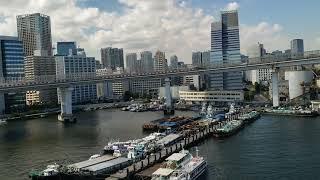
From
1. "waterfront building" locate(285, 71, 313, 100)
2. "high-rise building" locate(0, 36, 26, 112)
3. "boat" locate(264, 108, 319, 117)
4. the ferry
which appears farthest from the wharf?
"high-rise building" locate(0, 36, 26, 112)

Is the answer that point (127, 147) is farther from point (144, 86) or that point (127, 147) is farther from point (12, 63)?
point (144, 86)

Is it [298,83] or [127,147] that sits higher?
[298,83]

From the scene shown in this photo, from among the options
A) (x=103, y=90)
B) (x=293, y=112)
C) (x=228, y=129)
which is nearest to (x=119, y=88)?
(x=103, y=90)

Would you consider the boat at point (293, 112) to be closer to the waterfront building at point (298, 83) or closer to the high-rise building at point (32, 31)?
the waterfront building at point (298, 83)

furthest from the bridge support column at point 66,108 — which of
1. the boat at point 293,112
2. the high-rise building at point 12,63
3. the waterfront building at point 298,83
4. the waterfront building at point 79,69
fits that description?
the waterfront building at point 79,69

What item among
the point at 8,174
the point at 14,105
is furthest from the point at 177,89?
the point at 8,174

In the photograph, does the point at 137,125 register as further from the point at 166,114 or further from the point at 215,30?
the point at 215,30
